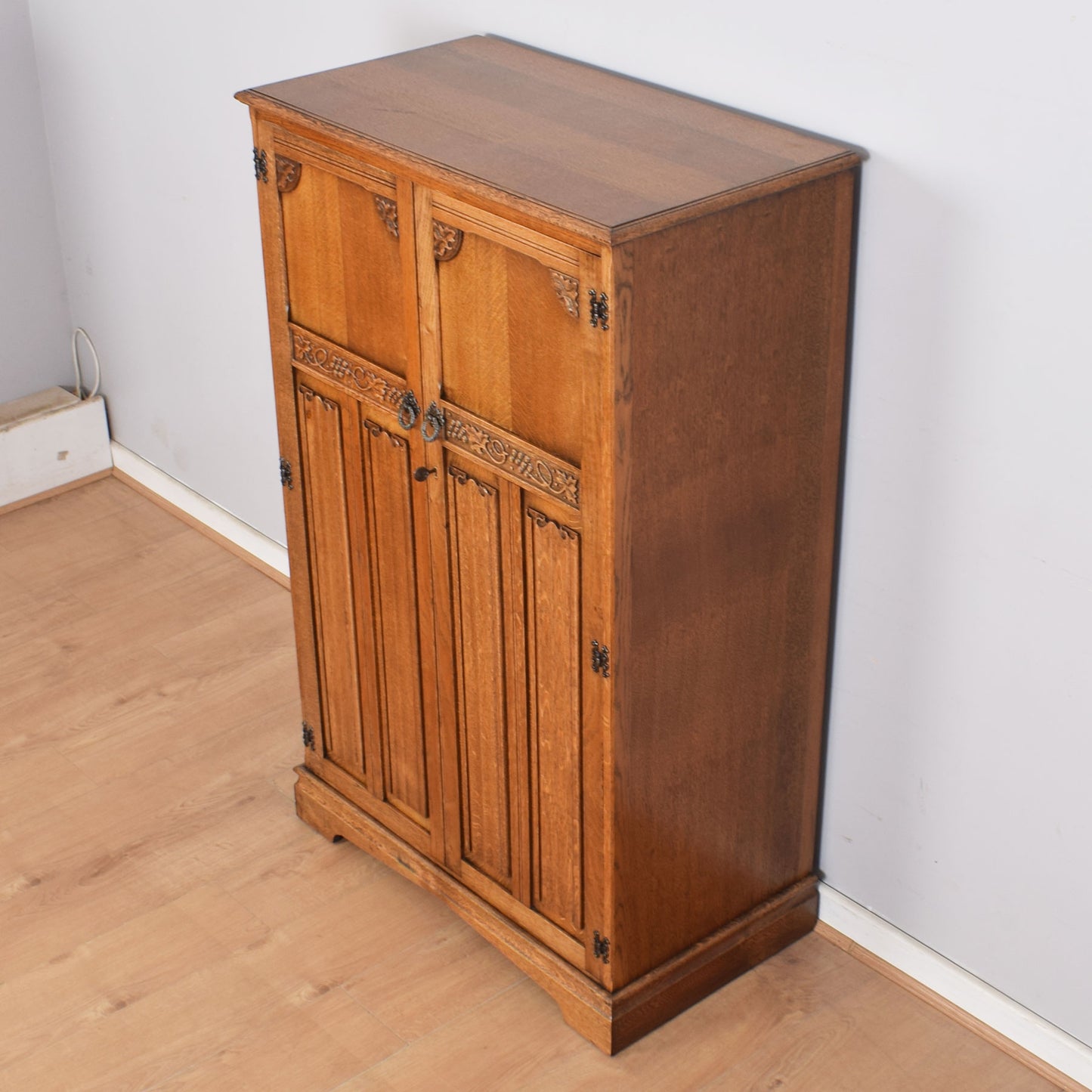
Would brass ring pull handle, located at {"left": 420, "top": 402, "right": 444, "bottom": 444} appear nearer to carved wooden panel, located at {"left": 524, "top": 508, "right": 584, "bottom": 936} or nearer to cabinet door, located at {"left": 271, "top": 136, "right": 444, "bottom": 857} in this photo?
cabinet door, located at {"left": 271, "top": 136, "right": 444, "bottom": 857}

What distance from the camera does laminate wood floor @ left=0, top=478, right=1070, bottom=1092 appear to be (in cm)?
253

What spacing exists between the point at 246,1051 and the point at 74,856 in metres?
0.63

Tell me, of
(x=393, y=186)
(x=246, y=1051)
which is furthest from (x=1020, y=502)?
(x=246, y=1051)

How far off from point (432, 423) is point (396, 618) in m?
0.44

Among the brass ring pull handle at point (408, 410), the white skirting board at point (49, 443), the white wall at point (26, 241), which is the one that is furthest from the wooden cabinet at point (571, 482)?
the white wall at point (26, 241)

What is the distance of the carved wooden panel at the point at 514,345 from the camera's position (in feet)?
6.88

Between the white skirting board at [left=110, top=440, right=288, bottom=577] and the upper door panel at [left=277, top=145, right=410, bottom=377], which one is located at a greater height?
the upper door panel at [left=277, top=145, right=410, bottom=377]

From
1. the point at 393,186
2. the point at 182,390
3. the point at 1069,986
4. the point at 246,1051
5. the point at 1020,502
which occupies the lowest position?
the point at 246,1051

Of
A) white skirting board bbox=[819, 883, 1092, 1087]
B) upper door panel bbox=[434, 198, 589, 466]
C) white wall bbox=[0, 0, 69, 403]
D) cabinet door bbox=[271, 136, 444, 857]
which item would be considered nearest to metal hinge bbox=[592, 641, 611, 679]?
upper door panel bbox=[434, 198, 589, 466]

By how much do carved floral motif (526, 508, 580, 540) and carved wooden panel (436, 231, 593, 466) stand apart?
107 millimetres

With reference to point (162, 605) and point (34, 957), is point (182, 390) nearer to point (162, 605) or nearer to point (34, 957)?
point (162, 605)

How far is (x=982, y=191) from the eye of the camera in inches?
81.6

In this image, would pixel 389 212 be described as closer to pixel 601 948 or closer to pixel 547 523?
pixel 547 523

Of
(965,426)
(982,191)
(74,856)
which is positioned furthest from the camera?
(74,856)
